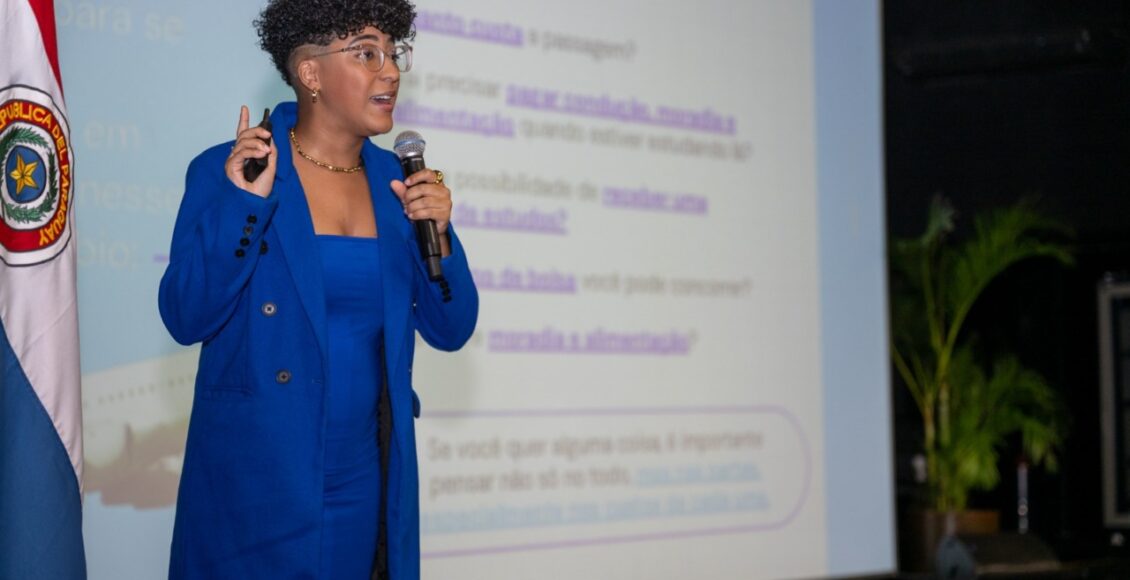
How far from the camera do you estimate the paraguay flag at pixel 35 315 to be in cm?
227

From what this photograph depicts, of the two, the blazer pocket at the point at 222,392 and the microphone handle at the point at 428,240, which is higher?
the microphone handle at the point at 428,240

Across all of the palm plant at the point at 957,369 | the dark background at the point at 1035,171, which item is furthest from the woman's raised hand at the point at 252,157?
the dark background at the point at 1035,171

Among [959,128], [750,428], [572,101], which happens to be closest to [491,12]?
[572,101]

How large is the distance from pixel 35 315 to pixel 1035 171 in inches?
229

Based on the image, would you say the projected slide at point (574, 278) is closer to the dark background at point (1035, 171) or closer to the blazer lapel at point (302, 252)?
the blazer lapel at point (302, 252)

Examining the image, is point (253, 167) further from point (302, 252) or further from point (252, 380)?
point (252, 380)

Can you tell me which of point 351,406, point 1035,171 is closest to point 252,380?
point 351,406

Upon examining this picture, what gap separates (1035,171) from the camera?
6895mm

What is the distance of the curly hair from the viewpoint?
7.22 ft

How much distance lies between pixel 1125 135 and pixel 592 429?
4146 mm

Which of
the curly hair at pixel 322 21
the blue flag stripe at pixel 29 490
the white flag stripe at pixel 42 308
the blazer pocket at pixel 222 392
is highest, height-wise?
the curly hair at pixel 322 21

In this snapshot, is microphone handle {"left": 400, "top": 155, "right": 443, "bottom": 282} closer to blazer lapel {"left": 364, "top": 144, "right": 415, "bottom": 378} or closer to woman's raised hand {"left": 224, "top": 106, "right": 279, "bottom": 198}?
blazer lapel {"left": 364, "top": 144, "right": 415, "bottom": 378}

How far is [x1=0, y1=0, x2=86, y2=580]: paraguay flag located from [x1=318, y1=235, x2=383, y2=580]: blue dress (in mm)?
559

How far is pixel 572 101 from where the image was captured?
415 centimetres
